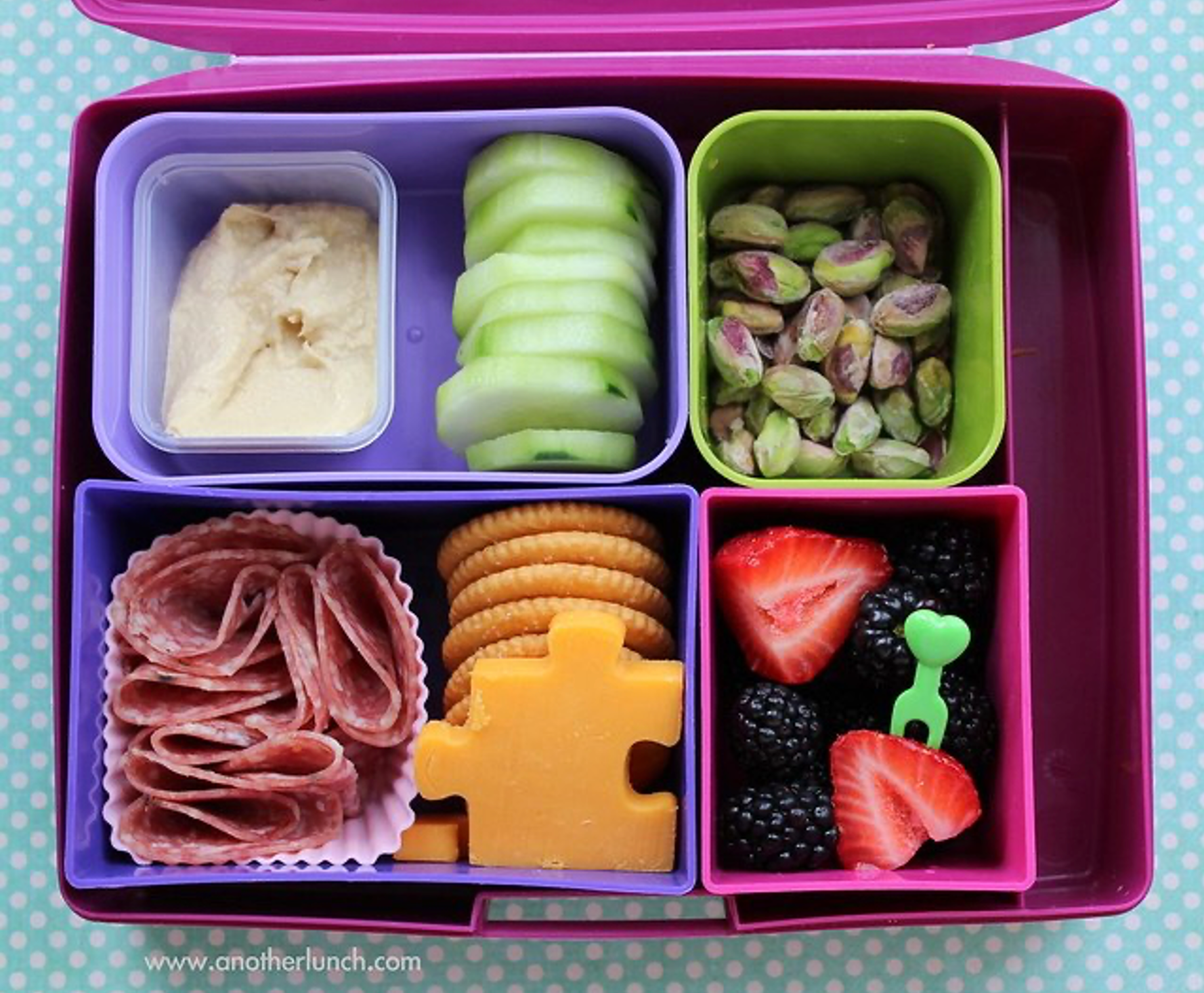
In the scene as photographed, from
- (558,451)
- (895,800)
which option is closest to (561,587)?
(558,451)

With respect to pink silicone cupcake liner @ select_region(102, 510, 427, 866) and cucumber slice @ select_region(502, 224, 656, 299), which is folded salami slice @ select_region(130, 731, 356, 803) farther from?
cucumber slice @ select_region(502, 224, 656, 299)

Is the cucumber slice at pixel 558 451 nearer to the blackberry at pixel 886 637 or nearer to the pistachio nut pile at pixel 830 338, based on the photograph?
the pistachio nut pile at pixel 830 338

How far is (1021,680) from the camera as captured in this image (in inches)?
51.2

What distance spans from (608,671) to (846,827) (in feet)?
0.80

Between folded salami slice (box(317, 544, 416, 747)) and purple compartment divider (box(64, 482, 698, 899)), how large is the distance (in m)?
0.06

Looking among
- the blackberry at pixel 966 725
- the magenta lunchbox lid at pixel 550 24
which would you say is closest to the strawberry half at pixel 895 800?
the blackberry at pixel 966 725

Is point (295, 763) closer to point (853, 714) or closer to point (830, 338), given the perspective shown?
point (853, 714)

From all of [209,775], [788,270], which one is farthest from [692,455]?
[209,775]

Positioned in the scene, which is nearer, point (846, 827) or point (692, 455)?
point (846, 827)

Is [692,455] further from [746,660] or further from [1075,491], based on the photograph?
[1075,491]

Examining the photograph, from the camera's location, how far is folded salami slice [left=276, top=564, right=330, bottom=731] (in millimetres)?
1349

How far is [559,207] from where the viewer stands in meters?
1.37

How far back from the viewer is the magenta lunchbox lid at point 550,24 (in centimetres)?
142

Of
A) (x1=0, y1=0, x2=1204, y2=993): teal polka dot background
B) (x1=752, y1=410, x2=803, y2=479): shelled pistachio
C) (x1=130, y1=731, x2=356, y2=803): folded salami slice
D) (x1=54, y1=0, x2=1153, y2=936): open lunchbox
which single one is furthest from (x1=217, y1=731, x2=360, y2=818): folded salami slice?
(x1=752, y1=410, x2=803, y2=479): shelled pistachio
